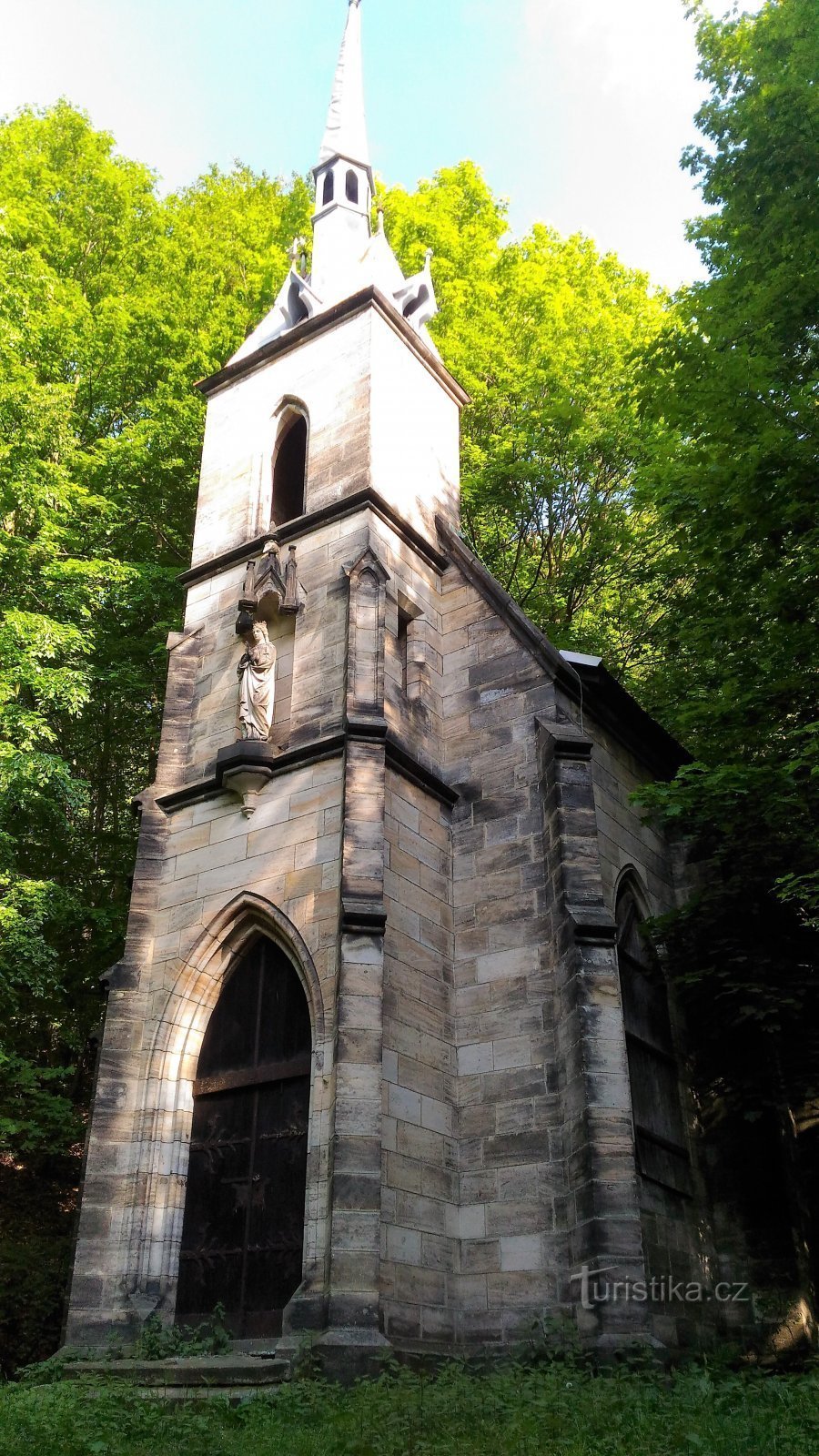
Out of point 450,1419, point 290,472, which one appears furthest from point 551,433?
point 450,1419

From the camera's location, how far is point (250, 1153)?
10375 millimetres

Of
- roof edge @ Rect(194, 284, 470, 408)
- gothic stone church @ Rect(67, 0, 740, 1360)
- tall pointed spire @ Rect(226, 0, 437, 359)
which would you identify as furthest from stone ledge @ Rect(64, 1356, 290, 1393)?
tall pointed spire @ Rect(226, 0, 437, 359)

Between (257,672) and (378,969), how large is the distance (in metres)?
3.78

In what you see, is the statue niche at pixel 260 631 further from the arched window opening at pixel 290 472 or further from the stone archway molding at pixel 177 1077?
the stone archway molding at pixel 177 1077

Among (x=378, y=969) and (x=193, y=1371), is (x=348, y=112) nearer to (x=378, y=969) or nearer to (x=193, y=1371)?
(x=378, y=969)

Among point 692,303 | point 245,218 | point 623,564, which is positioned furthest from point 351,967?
point 245,218

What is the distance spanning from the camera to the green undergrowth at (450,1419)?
19.5ft

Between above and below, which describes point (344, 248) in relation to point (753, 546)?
above

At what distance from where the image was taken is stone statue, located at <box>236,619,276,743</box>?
469 inches

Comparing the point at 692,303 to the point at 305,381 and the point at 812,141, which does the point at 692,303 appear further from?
the point at 305,381

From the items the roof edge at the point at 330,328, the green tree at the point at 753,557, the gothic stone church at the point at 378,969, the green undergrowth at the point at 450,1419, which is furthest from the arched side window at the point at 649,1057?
the roof edge at the point at 330,328

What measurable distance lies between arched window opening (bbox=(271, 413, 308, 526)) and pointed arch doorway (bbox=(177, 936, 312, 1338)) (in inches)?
229

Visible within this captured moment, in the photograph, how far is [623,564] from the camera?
20.5 meters

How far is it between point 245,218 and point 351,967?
18.0 m
